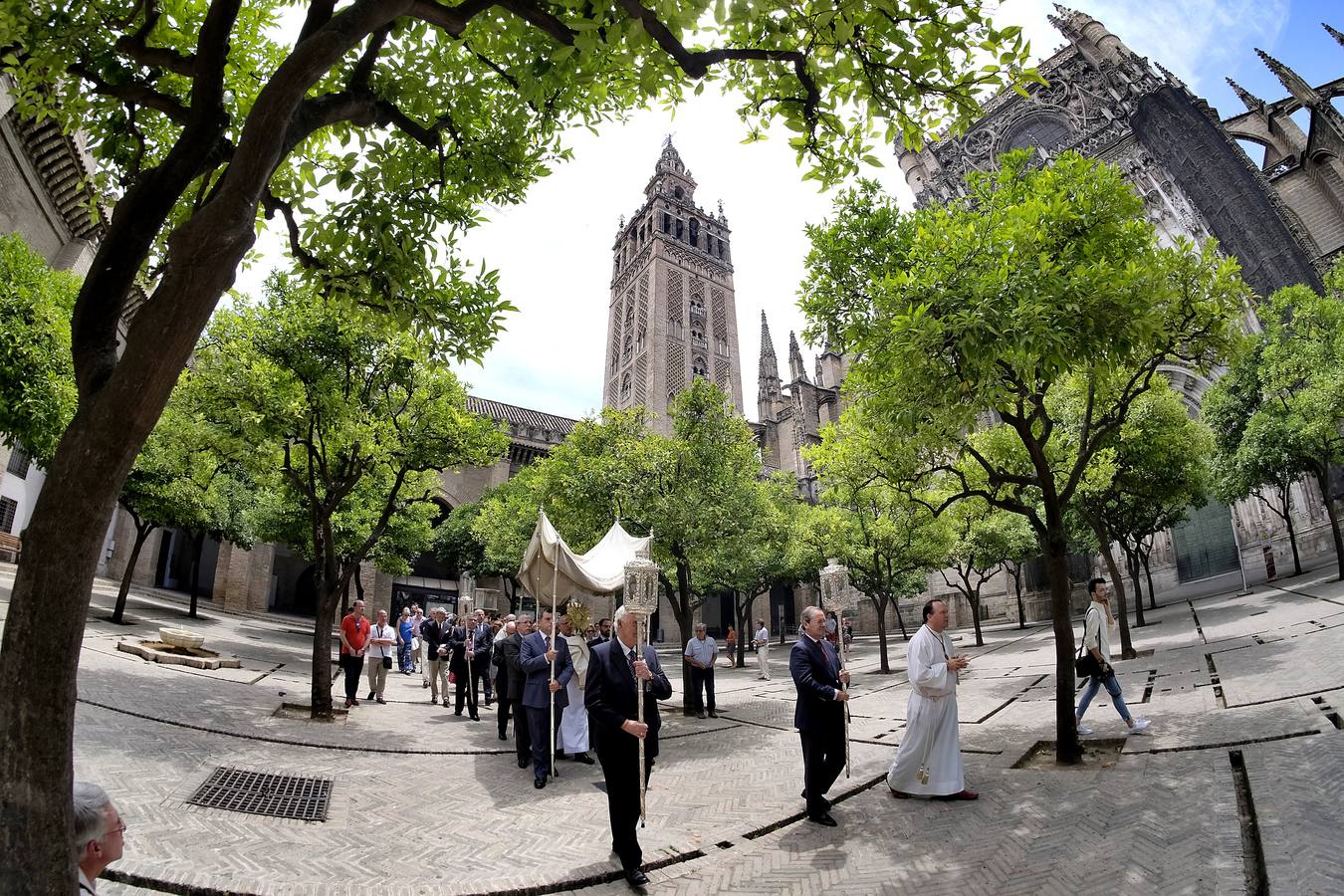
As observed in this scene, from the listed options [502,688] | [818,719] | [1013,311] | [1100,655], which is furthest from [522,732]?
[1013,311]

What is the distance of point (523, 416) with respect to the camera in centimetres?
5206

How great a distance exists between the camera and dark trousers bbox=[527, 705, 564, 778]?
808 cm

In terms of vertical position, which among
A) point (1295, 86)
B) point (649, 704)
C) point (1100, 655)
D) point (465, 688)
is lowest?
point (465, 688)

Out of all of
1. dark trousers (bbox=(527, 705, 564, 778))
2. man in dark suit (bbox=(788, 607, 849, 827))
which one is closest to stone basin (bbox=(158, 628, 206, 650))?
dark trousers (bbox=(527, 705, 564, 778))

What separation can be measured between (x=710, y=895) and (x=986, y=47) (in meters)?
6.08

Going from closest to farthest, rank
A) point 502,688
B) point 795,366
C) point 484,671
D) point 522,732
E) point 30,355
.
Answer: point 522,732 < point 502,688 < point 30,355 < point 484,671 < point 795,366

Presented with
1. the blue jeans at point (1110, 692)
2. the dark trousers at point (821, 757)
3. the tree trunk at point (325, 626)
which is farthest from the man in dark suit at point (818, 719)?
the tree trunk at point (325, 626)

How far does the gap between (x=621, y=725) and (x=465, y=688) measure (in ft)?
32.2

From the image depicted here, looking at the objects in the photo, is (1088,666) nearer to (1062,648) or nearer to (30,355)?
(1062,648)

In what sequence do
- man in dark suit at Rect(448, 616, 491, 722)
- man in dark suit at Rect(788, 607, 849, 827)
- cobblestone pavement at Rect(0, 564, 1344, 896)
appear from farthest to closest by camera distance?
man in dark suit at Rect(448, 616, 491, 722)
man in dark suit at Rect(788, 607, 849, 827)
cobblestone pavement at Rect(0, 564, 1344, 896)

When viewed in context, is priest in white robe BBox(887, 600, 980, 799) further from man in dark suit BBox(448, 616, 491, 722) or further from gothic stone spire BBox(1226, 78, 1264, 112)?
gothic stone spire BBox(1226, 78, 1264, 112)

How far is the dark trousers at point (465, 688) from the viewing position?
43.2ft

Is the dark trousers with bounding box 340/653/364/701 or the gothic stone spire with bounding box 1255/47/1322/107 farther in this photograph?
the gothic stone spire with bounding box 1255/47/1322/107

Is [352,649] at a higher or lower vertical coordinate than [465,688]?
higher
